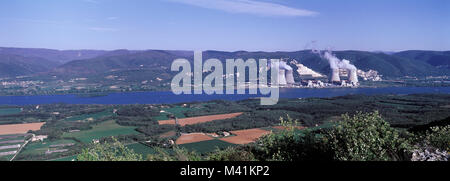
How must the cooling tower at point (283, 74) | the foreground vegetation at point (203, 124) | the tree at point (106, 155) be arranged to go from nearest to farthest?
the tree at point (106, 155) < the foreground vegetation at point (203, 124) < the cooling tower at point (283, 74)

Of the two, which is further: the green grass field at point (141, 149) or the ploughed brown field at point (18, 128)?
the ploughed brown field at point (18, 128)

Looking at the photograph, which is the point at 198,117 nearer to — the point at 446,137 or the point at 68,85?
the point at 446,137

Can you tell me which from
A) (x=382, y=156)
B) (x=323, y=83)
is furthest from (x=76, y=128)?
(x=323, y=83)

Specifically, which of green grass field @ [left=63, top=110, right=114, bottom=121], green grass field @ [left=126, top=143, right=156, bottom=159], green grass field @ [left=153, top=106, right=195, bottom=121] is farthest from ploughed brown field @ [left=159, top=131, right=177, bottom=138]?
green grass field @ [left=63, top=110, right=114, bottom=121]

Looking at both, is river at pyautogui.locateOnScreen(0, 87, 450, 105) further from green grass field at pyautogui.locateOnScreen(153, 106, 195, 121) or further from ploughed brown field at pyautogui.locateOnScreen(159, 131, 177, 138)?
ploughed brown field at pyautogui.locateOnScreen(159, 131, 177, 138)

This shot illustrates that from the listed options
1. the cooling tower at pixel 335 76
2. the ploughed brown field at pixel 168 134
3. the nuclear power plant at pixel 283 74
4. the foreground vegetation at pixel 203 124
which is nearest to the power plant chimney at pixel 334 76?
the cooling tower at pixel 335 76

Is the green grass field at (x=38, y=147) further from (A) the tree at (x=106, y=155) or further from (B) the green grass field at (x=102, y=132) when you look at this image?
(A) the tree at (x=106, y=155)
